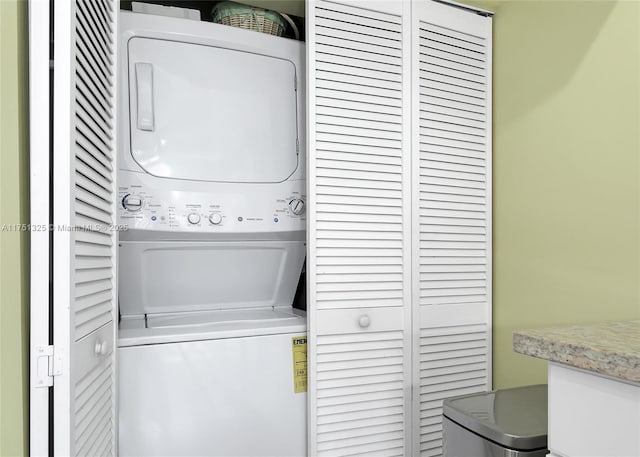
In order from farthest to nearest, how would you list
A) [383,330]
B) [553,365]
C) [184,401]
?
1. [383,330]
2. [184,401]
3. [553,365]

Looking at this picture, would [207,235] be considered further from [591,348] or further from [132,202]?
[591,348]

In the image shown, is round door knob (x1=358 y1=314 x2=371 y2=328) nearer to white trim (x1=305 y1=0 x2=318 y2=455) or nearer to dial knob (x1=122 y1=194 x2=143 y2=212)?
white trim (x1=305 y1=0 x2=318 y2=455)

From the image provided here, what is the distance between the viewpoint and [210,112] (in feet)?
5.85

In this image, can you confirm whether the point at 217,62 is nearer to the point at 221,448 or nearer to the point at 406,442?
the point at 221,448

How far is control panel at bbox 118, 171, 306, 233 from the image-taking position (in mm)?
1655

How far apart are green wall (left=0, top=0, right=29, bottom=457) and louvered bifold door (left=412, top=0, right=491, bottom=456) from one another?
1357 millimetres

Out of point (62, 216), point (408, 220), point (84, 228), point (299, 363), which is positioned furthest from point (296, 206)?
point (62, 216)

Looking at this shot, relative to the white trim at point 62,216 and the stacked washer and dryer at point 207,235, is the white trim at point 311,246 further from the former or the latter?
the white trim at point 62,216

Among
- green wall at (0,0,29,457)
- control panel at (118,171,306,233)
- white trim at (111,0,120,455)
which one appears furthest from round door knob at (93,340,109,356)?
control panel at (118,171,306,233)

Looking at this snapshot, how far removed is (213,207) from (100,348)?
0.66 meters

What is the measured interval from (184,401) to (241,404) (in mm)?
197

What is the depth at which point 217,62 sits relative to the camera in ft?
5.92

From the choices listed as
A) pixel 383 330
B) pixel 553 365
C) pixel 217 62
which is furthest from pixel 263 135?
pixel 553 365

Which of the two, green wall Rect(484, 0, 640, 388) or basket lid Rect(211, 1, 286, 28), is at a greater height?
A: basket lid Rect(211, 1, 286, 28)
